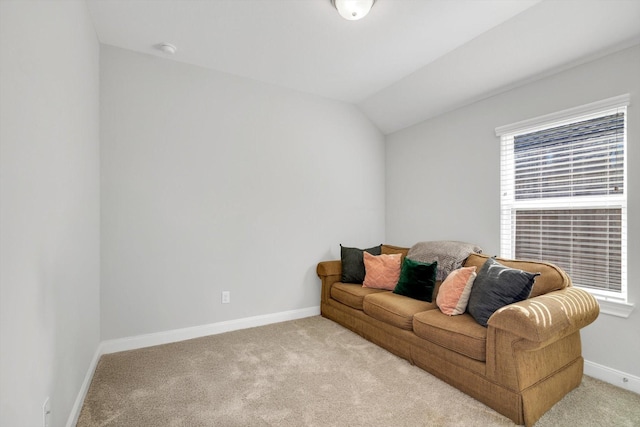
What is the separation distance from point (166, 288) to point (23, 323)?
1.94 metres

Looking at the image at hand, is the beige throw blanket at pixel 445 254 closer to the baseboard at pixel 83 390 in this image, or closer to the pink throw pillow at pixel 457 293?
the pink throw pillow at pixel 457 293

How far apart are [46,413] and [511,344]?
2.39 meters

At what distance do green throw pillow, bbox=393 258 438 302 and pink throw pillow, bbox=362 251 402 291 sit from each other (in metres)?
0.20

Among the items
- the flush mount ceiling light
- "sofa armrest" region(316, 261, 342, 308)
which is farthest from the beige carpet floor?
the flush mount ceiling light

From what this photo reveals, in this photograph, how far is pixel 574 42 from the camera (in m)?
2.34

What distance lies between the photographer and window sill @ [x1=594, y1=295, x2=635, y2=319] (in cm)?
221

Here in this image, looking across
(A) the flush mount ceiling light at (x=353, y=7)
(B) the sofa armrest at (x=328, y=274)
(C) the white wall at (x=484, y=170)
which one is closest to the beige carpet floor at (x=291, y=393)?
(C) the white wall at (x=484, y=170)

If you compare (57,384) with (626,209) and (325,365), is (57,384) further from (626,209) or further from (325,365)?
(626,209)

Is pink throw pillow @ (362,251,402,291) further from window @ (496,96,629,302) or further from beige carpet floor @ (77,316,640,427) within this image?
window @ (496,96,629,302)

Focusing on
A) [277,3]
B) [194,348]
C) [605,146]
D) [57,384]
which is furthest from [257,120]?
[605,146]

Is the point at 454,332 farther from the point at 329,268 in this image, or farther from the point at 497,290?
the point at 329,268

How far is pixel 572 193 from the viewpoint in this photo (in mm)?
2586

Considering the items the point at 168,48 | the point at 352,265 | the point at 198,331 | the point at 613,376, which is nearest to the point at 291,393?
the point at 198,331

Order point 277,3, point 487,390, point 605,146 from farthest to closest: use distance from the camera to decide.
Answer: point 605,146 → point 277,3 → point 487,390
